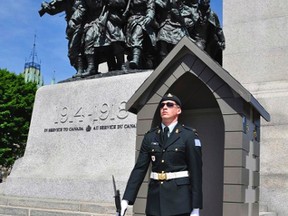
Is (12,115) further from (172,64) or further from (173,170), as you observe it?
(173,170)

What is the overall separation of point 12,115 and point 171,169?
2496cm

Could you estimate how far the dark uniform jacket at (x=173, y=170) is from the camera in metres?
3.72

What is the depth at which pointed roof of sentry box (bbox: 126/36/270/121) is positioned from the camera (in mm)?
4926

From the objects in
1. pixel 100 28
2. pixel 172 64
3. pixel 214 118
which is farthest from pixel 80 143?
pixel 172 64

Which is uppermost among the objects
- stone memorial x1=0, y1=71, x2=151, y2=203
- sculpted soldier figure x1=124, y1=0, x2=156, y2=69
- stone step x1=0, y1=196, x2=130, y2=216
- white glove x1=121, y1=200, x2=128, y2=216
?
sculpted soldier figure x1=124, y1=0, x2=156, y2=69

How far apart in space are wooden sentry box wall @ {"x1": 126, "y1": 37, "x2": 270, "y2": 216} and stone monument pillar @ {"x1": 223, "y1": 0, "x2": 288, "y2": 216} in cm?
236

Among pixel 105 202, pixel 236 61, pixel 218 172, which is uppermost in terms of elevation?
pixel 236 61

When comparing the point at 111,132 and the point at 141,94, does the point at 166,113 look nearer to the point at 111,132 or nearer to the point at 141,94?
the point at 141,94

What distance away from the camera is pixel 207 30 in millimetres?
11484

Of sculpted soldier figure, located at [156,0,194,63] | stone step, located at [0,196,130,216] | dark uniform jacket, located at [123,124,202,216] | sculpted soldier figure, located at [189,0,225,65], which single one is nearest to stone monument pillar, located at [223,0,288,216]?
sculpted soldier figure, located at [189,0,225,65]

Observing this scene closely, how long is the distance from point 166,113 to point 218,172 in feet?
7.95

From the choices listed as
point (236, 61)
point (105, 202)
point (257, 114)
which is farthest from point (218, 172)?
point (236, 61)

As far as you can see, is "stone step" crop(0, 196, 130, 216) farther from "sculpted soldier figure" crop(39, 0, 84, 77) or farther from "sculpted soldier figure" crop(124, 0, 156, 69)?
"sculpted soldier figure" crop(39, 0, 84, 77)

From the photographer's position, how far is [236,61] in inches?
406
